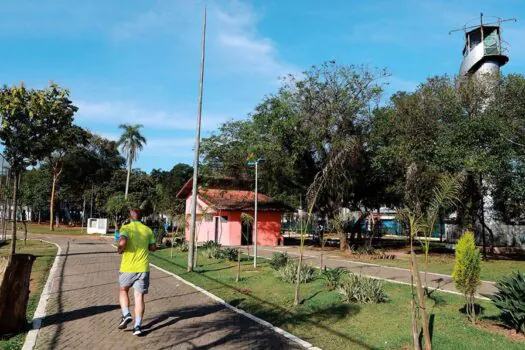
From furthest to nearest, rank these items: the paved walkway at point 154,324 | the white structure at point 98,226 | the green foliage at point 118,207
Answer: the white structure at point 98,226 < the green foliage at point 118,207 < the paved walkway at point 154,324

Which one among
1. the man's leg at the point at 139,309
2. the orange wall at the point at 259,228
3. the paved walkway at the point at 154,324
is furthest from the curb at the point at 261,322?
the orange wall at the point at 259,228

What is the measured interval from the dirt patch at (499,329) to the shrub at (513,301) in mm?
86

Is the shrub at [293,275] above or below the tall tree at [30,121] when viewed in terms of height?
below

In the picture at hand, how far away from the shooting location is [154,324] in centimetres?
724

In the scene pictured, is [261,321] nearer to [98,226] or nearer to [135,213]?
[135,213]

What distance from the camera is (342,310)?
8297mm

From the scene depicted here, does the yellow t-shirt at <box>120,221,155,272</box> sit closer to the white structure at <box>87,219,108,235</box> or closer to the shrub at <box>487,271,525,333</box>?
the shrub at <box>487,271,525,333</box>

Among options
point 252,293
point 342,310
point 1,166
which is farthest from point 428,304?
point 1,166

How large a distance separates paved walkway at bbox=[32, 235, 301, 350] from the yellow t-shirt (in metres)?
0.94

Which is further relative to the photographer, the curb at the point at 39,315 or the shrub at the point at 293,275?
the shrub at the point at 293,275

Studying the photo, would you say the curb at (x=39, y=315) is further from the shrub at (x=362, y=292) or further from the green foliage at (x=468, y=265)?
the green foliage at (x=468, y=265)

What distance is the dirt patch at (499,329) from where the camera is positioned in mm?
6559

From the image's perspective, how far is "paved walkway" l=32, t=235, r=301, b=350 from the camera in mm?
6215

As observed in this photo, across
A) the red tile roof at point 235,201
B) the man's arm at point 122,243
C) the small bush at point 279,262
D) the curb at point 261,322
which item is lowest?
the curb at point 261,322
